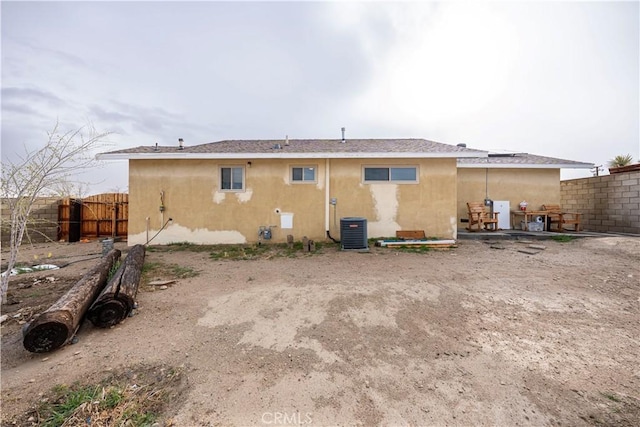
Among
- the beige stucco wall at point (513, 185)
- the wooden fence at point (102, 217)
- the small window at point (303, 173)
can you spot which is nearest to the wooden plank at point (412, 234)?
the beige stucco wall at point (513, 185)

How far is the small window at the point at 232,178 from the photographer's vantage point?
8.02 metres

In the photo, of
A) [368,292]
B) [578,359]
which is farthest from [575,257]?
[368,292]

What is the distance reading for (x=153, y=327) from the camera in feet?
9.76

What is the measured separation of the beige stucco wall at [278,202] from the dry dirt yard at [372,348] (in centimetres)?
314

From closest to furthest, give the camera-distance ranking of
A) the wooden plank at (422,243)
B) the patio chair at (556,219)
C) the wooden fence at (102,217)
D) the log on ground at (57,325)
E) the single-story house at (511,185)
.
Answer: the log on ground at (57,325), the wooden plank at (422,243), the patio chair at (556,219), the single-story house at (511,185), the wooden fence at (102,217)

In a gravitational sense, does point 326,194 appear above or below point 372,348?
above

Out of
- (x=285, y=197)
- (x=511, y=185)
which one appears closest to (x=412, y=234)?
(x=285, y=197)

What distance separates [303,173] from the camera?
8039 millimetres

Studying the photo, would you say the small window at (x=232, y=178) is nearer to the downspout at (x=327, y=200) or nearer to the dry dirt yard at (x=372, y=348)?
the downspout at (x=327, y=200)

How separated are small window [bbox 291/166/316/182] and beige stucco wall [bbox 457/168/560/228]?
20.4ft

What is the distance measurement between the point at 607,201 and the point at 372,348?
13028mm

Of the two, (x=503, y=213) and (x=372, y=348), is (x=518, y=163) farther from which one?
(x=372, y=348)

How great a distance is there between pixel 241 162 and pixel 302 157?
2.09 metres

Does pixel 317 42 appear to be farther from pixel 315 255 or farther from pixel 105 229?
pixel 105 229
